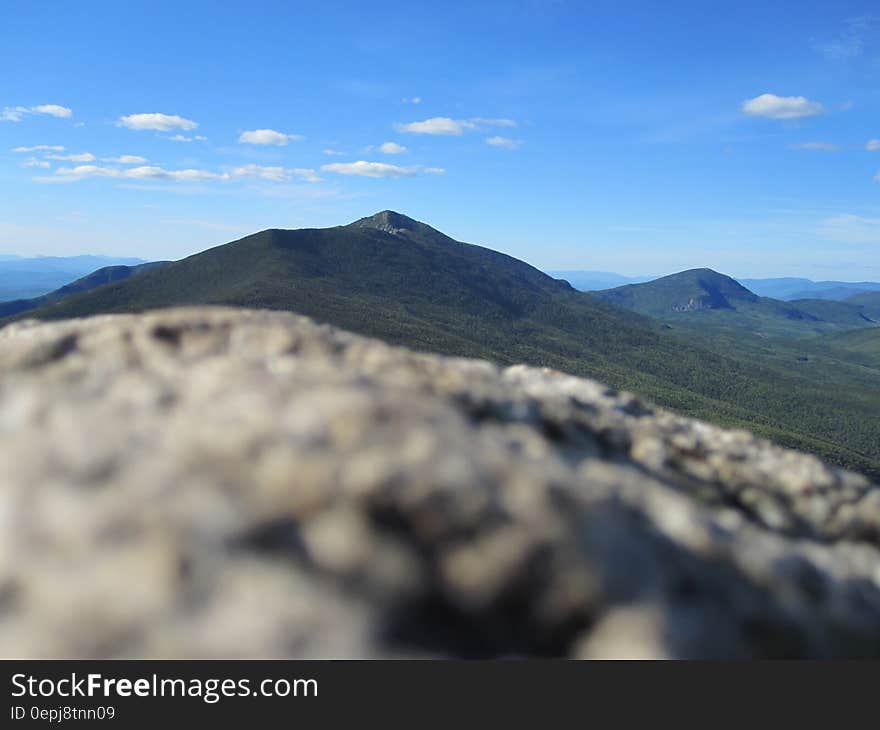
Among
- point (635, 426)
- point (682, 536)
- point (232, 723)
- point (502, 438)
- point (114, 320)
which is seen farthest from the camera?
point (635, 426)

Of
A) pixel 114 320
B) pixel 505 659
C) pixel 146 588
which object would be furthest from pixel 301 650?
pixel 114 320

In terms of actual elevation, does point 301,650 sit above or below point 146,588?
below

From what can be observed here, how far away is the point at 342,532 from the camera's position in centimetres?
469

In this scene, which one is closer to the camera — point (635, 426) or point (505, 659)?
point (505, 659)

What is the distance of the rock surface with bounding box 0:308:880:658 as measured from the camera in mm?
4164

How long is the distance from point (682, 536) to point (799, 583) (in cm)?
141

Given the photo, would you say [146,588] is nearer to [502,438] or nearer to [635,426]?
[502,438]

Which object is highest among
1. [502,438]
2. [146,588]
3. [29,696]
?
[502,438]

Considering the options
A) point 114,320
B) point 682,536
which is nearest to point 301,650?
point 682,536

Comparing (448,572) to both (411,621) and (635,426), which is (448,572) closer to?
(411,621)

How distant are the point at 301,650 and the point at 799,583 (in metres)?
4.83

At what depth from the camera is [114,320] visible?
8094 millimetres

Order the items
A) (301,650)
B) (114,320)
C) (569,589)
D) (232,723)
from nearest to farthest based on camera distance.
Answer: (301,650)
(232,723)
(569,589)
(114,320)

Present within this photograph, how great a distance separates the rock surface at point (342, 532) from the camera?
4.16 m
